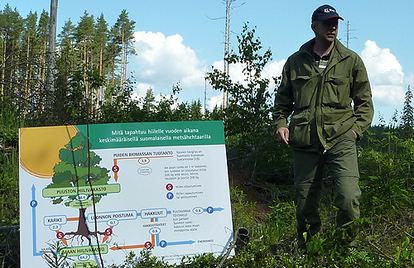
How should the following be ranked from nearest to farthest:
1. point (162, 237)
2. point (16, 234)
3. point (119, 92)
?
point (162, 237) < point (16, 234) < point (119, 92)

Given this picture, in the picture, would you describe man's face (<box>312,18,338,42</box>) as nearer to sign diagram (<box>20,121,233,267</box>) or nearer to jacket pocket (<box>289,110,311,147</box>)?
jacket pocket (<box>289,110,311,147</box>)

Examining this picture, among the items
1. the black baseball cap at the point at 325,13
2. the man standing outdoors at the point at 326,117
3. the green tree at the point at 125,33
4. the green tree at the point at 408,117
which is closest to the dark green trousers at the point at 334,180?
the man standing outdoors at the point at 326,117

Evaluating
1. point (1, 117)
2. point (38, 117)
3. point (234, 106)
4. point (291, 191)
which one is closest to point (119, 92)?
point (38, 117)

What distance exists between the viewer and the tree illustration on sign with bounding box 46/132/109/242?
344cm

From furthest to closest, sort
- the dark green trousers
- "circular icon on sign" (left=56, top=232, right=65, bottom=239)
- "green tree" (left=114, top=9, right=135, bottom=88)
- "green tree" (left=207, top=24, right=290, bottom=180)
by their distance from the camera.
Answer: "green tree" (left=114, top=9, right=135, bottom=88) < "green tree" (left=207, top=24, right=290, bottom=180) < "circular icon on sign" (left=56, top=232, right=65, bottom=239) < the dark green trousers

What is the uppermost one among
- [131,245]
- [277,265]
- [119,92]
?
[119,92]

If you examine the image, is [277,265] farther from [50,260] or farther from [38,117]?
[38,117]

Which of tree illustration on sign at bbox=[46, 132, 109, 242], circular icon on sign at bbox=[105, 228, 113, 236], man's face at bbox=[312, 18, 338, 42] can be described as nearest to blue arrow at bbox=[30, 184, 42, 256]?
tree illustration on sign at bbox=[46, 132, 109, 242]

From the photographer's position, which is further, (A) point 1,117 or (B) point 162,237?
(A) point 1,117

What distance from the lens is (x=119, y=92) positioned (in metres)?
8.24

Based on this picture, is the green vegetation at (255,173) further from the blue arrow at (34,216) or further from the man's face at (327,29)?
the man's face at (327,29)

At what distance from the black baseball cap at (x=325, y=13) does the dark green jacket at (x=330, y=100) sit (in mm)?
288

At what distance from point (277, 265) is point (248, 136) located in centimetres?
335

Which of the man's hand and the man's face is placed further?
the man's hand
